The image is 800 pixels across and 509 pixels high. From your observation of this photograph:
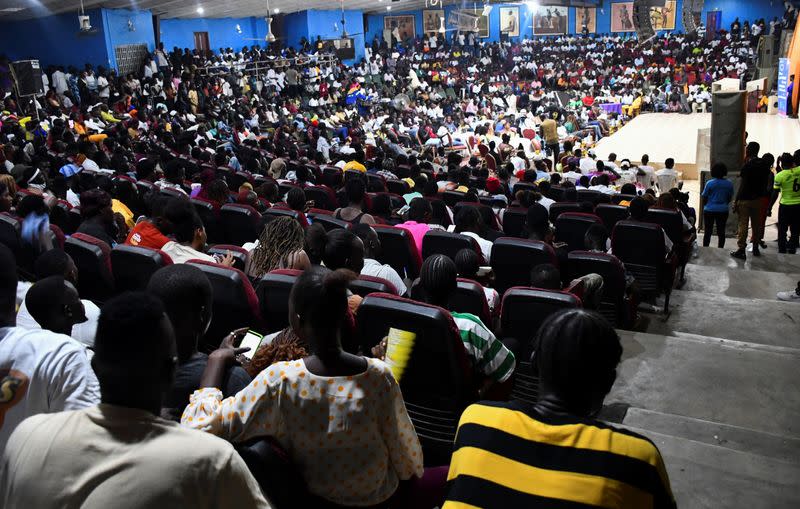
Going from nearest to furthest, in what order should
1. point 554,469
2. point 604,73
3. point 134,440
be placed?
point 134,440
point 554,469
point 604,73

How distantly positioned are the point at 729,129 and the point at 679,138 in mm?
7199

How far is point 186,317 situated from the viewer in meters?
2.19

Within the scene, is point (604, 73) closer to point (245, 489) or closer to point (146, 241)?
point (146, 241)

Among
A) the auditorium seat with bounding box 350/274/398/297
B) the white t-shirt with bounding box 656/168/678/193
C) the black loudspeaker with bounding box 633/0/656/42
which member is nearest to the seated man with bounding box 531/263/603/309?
the auditorium seat with bounding box 350/274/398/297

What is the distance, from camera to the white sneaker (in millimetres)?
5965

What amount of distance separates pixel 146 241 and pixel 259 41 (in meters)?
22.6

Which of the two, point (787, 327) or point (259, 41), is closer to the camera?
point (787, 327)

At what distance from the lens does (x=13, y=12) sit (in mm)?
17375

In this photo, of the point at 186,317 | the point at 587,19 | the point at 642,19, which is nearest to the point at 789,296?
the point at 186,317

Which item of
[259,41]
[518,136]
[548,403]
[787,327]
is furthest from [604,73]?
[548,403]

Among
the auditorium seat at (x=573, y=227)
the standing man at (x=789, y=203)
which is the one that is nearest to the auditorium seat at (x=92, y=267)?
the auditorium seat at (x=573, y=227)

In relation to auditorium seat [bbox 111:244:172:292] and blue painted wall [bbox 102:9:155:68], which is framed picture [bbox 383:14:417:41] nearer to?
blue painted wall [bbox 102:9:155:68]

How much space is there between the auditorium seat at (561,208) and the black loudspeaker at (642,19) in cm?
976

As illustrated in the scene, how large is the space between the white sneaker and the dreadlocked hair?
13.6 feet
